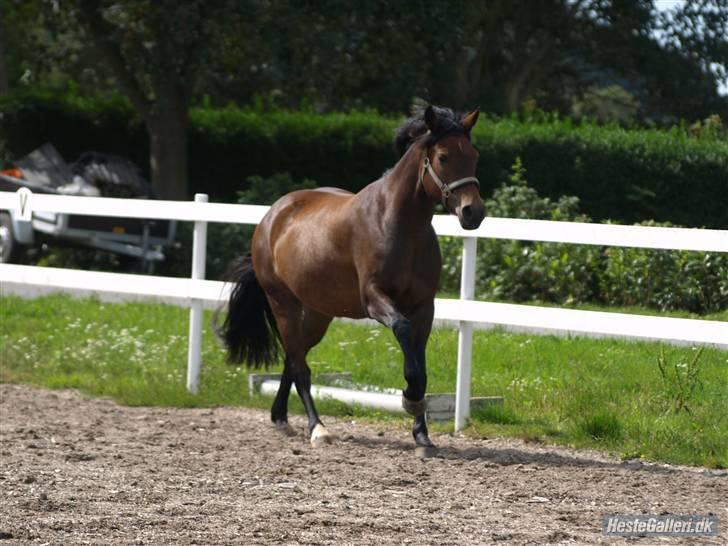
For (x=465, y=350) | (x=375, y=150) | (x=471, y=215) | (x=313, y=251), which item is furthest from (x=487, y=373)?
(x=375, y=150)

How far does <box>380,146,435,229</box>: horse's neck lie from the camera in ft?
26.2

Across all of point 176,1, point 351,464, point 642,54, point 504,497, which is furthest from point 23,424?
point 642,54

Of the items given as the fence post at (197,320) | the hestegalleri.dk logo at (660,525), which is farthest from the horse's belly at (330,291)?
the hestegalleri.dk logo at (660,525)

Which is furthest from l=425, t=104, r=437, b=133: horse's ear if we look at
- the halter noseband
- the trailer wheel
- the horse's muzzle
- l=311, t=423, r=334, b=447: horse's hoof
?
the trailer wheel

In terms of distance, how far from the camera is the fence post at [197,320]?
1055 cm

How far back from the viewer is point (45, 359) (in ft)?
39.2

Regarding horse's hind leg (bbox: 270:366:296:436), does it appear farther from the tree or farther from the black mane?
the tree

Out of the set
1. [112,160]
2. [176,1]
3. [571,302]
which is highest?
[176,1]

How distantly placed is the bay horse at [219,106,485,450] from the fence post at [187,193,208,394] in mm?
985

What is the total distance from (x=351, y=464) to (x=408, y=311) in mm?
1044

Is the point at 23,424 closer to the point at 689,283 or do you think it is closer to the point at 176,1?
the point at 689,283

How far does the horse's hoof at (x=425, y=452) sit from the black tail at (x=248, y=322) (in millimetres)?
2059

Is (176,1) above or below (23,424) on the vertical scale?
above

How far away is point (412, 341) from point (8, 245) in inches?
461
